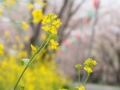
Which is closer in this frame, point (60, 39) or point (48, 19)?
point (48, 19)

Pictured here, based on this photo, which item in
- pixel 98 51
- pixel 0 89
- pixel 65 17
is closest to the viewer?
pixel 0 89

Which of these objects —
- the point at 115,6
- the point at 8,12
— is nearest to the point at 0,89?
the point at 8,12

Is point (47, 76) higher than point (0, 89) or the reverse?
higher

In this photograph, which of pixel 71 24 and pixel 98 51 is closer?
pixel 71 24

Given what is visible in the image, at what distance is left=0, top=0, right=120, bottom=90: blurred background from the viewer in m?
2.56

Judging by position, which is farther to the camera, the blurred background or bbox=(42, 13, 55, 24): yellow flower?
the blurred background

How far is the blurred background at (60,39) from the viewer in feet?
8.38

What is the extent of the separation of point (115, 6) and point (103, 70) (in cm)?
631

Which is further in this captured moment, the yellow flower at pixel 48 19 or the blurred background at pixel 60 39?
the blurred background at pixel 60 39

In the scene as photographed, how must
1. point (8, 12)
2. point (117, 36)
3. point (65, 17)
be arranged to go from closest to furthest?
point (65, 17) < point (8, 12) < point (117, 36)

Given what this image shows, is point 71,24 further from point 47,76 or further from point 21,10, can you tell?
point 47,76

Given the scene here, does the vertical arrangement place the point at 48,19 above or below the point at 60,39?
below

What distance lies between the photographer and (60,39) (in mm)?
5305

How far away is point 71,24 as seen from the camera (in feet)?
22.5
